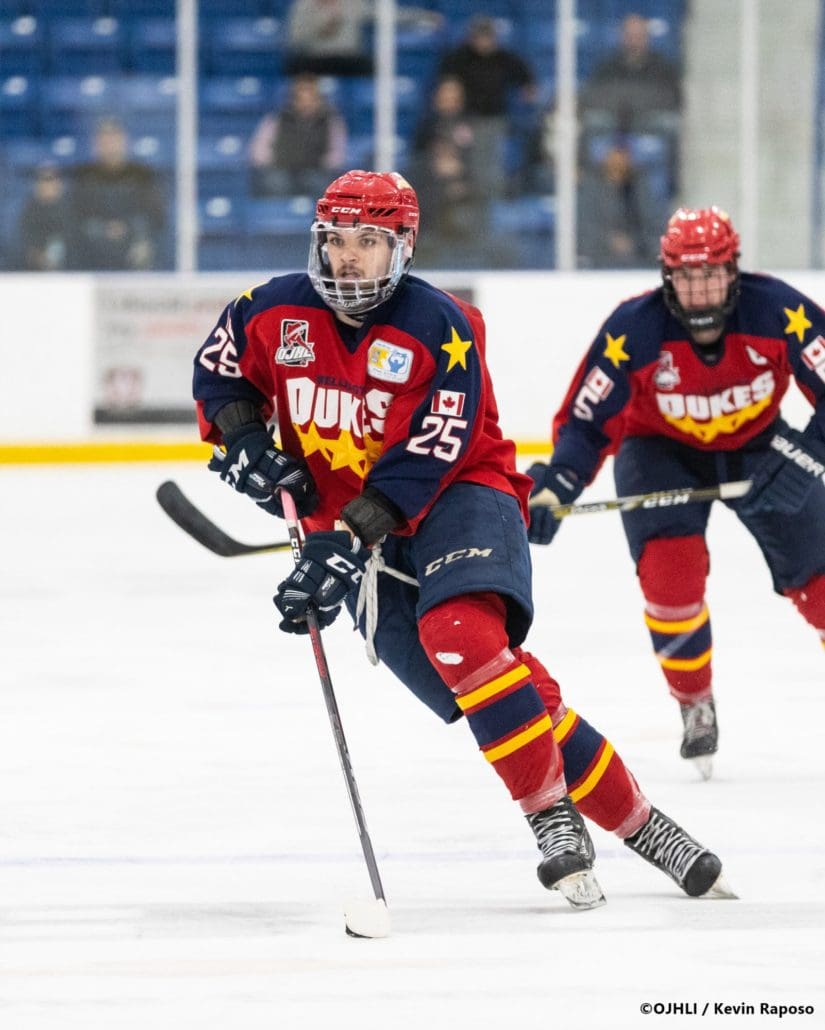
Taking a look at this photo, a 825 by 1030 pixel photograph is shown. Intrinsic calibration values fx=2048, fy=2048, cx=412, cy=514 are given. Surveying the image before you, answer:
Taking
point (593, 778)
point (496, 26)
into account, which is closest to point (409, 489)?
point (593, 778)

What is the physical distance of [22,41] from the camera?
29.3 ft

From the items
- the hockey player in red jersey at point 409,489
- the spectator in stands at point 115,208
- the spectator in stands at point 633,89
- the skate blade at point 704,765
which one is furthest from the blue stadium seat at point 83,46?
the hockey player in red jersey at point 409,489

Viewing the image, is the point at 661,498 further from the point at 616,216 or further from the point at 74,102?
the point at 74,102

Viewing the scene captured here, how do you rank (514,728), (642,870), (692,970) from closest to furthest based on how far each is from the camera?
(692,970) → (514,728) → (642,870)

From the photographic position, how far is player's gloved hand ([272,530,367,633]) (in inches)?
107

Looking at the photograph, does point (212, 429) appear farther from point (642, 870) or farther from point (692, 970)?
point (692, 970)

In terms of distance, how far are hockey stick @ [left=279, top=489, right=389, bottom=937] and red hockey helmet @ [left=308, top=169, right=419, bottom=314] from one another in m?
0.32

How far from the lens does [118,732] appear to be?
13.1 feet

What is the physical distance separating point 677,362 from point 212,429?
3.57ft

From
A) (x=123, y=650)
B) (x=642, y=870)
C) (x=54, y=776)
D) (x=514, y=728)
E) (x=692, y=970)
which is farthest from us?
(x=123, y=650)

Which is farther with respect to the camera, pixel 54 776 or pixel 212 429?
pixel 54 776

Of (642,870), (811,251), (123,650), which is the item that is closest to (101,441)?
(811,251)

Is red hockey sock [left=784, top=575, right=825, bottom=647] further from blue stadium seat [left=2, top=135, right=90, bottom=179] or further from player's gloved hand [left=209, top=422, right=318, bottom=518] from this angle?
blue stadium seat [left=2, top=135, right=90, bottom=179]

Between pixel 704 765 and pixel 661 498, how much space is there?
0.51 meters
